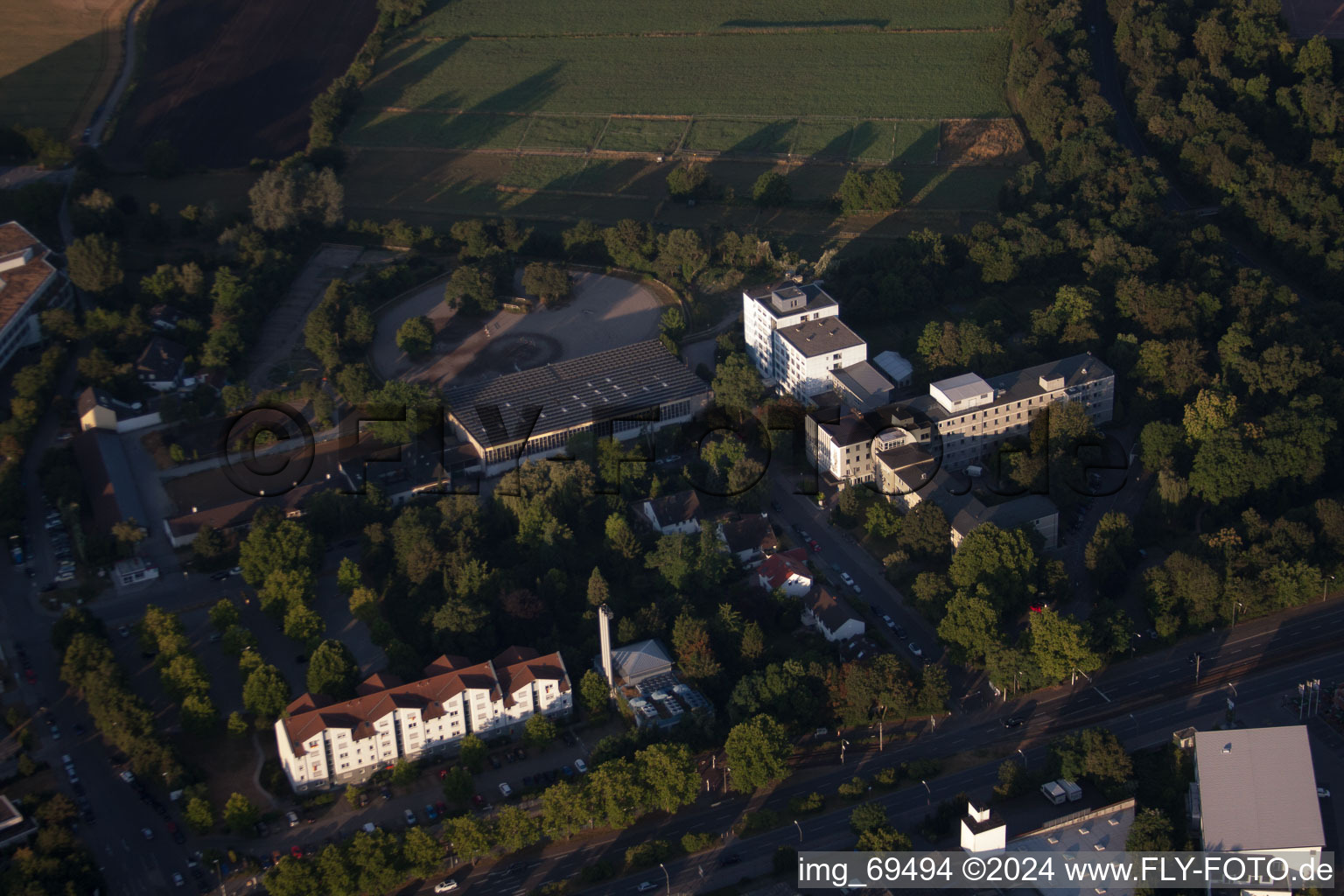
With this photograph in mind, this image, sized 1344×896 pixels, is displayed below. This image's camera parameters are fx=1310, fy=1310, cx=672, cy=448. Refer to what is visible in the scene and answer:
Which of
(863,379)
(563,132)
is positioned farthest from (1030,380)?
(563,132)

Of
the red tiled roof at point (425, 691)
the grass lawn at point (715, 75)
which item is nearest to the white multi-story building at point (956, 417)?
the red tiled roof at point (425, 691)

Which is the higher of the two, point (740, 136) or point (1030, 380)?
point (740, 136)

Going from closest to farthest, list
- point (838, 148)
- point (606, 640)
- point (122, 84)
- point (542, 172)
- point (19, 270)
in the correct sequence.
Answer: point (606, 640) → point (19, 270) → point (838, 148) → point (542, 172) → point (122, 84)

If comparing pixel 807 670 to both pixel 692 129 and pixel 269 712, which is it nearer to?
pixel 269 712

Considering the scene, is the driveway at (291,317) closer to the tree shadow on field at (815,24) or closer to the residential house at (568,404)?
the residential house at (568,404)

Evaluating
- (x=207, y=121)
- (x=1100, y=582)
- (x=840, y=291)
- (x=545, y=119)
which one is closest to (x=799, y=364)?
(x=840, y=291)

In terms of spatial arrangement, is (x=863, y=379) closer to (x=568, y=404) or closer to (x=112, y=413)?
(x=568, y=404)
